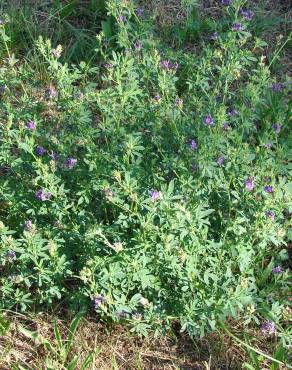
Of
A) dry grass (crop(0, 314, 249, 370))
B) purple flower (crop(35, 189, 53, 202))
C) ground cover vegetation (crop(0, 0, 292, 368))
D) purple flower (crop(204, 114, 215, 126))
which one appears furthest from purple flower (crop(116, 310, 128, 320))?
purple flower (crop(204, 114, 215, 126))

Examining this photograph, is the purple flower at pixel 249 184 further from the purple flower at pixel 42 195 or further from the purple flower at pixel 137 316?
the purple flower at pixel 42 195

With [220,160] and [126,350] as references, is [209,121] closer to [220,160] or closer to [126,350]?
[220,160]

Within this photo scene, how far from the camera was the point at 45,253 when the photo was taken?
277 centimetres

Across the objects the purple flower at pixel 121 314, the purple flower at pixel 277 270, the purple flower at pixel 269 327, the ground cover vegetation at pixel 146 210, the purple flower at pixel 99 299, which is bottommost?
the purple flower at pixel 121 314

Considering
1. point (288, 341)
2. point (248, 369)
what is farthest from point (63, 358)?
point (288, 341)

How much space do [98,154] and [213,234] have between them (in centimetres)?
72

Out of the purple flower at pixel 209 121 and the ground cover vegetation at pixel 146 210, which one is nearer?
the ground cover vegetation at pixel 146 210

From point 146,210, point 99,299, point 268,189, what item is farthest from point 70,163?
point 268,189

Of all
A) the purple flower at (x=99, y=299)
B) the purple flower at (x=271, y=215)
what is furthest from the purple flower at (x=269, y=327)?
the purple flower at (x=99, y=299)

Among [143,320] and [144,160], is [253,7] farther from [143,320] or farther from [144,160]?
[143,320]

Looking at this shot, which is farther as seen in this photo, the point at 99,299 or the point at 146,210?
the point at 146,210

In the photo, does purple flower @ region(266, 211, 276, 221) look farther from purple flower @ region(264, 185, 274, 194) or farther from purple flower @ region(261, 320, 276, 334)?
purple flower @ region(261, 320, 276, 334)

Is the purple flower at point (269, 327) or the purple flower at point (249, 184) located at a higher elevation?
the purple flower at point (249, 184)

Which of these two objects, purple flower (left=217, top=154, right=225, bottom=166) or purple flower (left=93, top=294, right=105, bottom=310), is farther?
purple flower (left=217, top=154, right=225, bottom=166)
